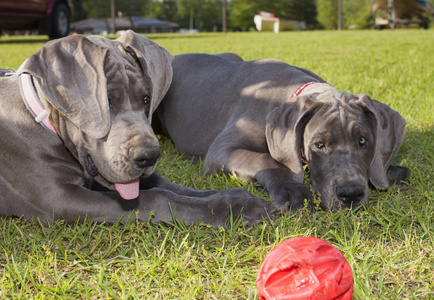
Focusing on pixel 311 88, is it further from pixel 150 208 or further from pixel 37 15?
pixel 37 15

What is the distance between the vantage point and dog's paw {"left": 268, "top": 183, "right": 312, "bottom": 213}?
2959 mm

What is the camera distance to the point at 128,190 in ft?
9.23

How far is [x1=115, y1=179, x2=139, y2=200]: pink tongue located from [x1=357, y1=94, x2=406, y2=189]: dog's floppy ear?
59.9 inches

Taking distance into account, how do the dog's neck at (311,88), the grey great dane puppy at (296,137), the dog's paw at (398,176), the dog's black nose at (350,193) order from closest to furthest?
the dog's black nose at (350,193) → the grey great dane puppy at (296,137) → the dog's paw at (398,176) → the dog's neck at (311,88)

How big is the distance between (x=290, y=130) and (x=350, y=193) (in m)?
0.61

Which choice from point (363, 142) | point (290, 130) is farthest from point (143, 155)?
point (363, 142)

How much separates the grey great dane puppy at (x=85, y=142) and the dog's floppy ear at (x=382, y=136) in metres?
0.88

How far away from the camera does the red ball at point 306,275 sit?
6.13 ft

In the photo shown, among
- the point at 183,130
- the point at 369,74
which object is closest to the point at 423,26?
the point at 369,74

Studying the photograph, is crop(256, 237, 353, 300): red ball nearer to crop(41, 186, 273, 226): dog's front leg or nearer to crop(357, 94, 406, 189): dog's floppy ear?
crop(41, 186, 273, 226): dog's front leg

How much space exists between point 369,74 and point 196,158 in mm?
4822

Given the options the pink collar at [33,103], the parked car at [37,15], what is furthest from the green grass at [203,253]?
the parked car at [37,15]

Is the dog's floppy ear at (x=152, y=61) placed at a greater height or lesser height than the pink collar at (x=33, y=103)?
greater

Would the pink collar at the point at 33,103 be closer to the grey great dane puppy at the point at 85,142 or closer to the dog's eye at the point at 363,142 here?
the grey great dane puppy at the point at 85,142
